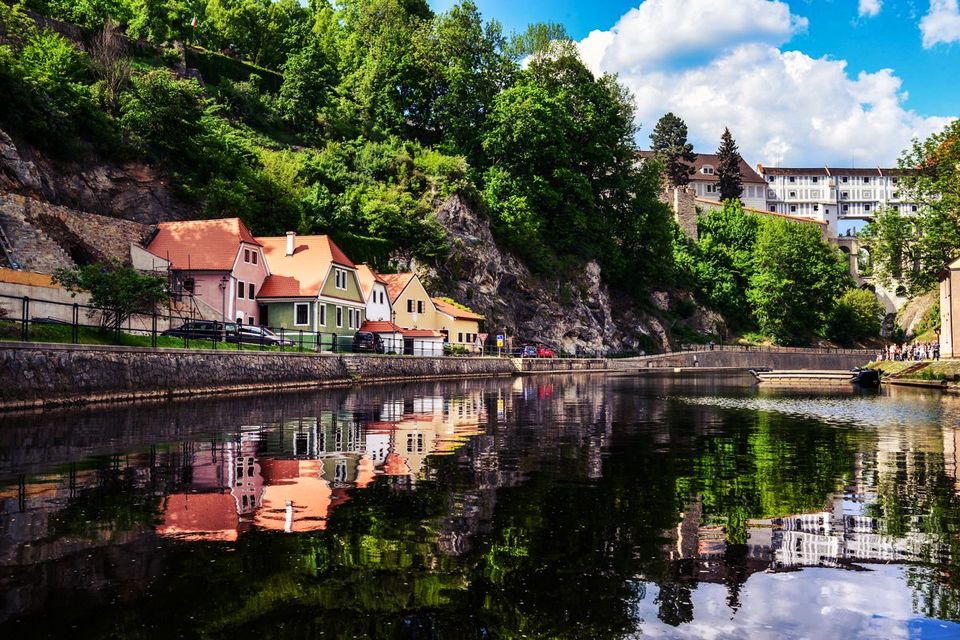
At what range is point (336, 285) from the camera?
2420 inches

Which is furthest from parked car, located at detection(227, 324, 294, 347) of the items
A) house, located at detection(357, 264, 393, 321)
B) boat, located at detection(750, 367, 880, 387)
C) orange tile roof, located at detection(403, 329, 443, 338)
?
boat, located at detection(750, 367, 880, 387)

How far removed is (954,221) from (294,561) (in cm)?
6750

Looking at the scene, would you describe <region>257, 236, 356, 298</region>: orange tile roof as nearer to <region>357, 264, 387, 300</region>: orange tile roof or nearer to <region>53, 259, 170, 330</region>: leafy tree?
<region>357, 264, 387, 300</region>: orange tile roof

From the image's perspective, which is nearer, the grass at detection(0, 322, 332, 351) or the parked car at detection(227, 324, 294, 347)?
the grass at detection(0, 322, 332, 351)

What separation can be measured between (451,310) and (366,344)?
21.5m

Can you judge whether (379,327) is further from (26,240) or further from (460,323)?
(26,240)

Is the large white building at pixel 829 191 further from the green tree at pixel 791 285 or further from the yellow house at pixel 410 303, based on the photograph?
the yellow house at pixel 410 303

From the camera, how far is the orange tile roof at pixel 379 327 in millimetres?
65688

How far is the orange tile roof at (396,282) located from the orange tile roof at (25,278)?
35.2m

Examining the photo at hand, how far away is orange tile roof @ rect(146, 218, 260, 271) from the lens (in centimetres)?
5344

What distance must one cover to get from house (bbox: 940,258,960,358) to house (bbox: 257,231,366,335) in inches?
1738

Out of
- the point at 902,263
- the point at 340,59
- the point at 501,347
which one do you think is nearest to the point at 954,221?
the point at 902,263

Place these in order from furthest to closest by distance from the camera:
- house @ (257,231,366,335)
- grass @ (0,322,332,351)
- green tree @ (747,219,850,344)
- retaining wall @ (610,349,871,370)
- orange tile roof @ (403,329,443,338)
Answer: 1. green tree @ (747,219,850,344)
2. retaining wall @ (610,349,871,370)
3. orange tile roof @ (403,329,443,338)
4. house @ (257,231,366,335)
5. grass @ (0,322,332,351)

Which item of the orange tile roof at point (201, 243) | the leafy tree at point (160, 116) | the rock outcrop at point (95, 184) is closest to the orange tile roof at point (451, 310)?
the orange tile roof at point (201, 243)
